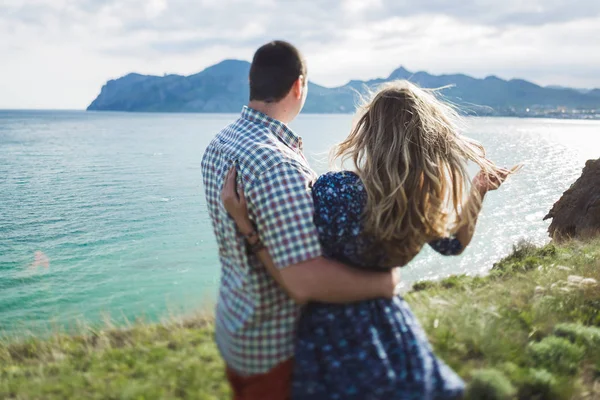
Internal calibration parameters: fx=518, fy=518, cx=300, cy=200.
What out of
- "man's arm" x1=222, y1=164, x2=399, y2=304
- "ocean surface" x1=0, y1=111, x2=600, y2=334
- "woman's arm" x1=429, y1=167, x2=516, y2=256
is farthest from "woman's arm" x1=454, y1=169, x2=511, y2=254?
"man's arm" x1=222, y1=164, x2=399, y2=304

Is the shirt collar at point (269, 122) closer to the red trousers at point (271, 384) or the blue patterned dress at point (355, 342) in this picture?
the blue patterned dress at point (355, 342)

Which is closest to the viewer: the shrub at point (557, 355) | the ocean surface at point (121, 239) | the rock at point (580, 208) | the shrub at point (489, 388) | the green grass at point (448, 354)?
the shrub at point (489, 388)

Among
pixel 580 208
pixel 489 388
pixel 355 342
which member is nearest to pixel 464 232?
pixel 355 342

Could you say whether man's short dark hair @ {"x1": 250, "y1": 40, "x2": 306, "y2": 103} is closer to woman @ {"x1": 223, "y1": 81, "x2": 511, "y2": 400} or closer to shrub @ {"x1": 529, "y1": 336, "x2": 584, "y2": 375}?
woman @ {"x1": 223, "y1": 81, "x2": 511, "y2": 400}

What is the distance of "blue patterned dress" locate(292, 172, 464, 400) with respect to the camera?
10.9ft

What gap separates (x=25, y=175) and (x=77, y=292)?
2994 centimetres

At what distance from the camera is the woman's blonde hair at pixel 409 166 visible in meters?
3.68

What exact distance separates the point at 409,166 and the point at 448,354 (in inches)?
107

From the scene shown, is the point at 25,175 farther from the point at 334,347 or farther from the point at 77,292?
the point at 334,347

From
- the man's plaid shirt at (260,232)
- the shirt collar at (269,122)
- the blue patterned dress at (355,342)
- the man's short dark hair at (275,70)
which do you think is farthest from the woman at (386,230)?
the man's short dark hair at (275,70)

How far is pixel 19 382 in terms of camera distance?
5.39 metres

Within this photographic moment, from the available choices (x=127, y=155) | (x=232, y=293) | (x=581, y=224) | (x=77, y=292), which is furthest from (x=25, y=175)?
(x=232, y=293)

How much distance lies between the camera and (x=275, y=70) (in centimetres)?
366

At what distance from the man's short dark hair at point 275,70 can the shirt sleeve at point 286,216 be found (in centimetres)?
67
